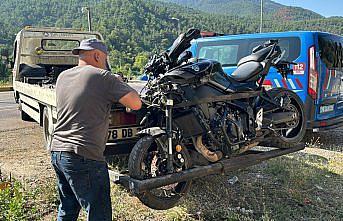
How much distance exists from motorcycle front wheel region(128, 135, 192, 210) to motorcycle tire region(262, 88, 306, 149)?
1.36 m

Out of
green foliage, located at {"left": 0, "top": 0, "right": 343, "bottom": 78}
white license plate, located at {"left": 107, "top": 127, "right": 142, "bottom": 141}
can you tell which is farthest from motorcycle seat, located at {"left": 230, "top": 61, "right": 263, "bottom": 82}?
green foliage, located at {"left": 0, "top": 0, "right": 343, "bottom": 78}

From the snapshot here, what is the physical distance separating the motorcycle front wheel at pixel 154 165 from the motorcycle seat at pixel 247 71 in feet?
3.73

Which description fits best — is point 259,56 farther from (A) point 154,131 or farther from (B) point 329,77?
(B) point 329,77

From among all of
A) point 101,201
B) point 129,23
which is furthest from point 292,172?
point 129,23

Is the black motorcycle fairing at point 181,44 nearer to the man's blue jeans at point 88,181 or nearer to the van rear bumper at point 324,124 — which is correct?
the man's blue jeans at point 88,181

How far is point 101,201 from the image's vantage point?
2623 millimetres

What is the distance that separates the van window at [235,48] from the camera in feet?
20.4

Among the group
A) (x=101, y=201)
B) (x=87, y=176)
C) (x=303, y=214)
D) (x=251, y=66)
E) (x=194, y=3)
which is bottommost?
(x=303, y=214)

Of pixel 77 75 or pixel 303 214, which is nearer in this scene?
pixel 77 75

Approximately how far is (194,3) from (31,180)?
605 feet

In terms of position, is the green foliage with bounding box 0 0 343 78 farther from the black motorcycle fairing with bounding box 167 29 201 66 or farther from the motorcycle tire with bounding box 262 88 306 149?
the black motorcycle fairing with bounding box 167 29 201 66

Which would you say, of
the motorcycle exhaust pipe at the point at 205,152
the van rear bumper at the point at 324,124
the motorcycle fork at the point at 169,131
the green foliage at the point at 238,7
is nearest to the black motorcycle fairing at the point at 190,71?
the motorcycle fork at the point at 169,131

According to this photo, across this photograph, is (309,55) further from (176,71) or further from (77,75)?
(77,75)

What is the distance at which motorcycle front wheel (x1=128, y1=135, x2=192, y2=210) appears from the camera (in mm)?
3172
